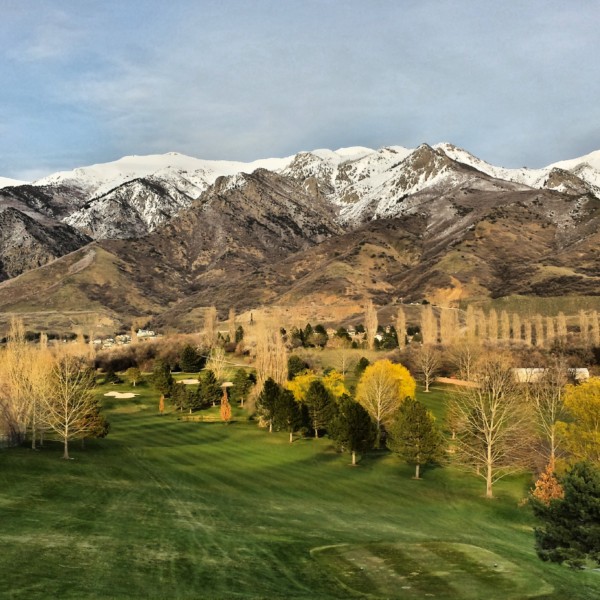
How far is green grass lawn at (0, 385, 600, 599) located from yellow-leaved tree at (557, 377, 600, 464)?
6671 millimetres

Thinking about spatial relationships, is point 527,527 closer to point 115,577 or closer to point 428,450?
point 428,450

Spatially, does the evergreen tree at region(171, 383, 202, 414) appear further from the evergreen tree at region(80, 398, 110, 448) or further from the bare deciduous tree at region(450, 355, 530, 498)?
the bare deciduous tree at region(450, 355, 530, 498)

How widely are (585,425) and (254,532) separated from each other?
34.4 m

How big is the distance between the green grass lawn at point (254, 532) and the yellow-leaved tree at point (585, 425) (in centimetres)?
667

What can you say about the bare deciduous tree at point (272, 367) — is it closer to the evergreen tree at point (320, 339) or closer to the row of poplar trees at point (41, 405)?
the row of poplar trees at point (41, 405)

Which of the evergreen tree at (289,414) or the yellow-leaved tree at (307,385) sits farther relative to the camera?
the yellow-leaved tree at (307,385)

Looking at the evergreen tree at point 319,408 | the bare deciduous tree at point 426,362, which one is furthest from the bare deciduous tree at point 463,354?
the evergreen tree at point 319,408

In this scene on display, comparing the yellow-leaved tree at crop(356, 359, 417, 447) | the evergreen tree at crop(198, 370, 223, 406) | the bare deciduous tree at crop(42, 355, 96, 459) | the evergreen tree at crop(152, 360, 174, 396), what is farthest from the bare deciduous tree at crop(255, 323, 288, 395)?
the bare deciduous tree at crop(42, 355, 96, 459)

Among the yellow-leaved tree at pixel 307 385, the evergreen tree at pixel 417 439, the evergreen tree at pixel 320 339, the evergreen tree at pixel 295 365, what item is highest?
the evergreen tree at pixel 320 339

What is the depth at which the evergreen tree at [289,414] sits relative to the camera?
83.4m

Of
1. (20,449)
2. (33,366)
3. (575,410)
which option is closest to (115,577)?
(20,449)

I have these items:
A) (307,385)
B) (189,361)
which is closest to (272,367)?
(307,385)

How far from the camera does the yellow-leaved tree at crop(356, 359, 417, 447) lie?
283 feet

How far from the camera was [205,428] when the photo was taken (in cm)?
9344
